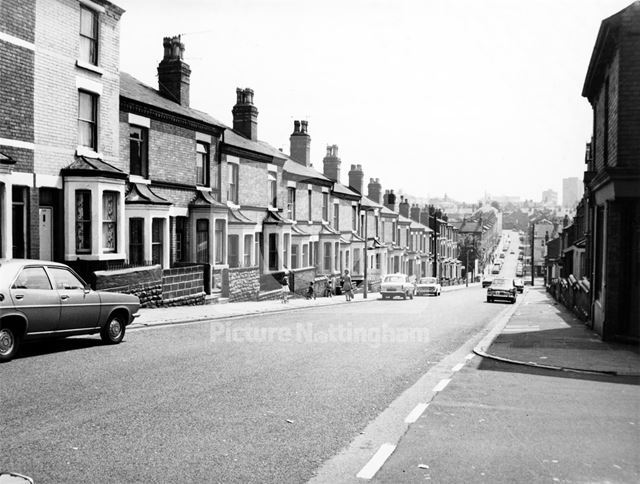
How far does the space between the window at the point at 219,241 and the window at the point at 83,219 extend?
364 inches

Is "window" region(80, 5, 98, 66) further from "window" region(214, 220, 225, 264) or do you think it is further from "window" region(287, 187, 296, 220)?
"window" region(287, 187, 296, 220)

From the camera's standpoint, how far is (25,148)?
1941cm

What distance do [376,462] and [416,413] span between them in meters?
2.26

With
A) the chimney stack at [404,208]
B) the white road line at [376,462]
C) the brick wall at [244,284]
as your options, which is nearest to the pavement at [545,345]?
the brick wall at [244,284]

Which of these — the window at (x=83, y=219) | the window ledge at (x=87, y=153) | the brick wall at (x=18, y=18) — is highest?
the brick wall at (x=18, y=18)

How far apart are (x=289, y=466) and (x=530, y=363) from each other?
8.03 meters

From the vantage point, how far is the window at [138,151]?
2492 centimetres

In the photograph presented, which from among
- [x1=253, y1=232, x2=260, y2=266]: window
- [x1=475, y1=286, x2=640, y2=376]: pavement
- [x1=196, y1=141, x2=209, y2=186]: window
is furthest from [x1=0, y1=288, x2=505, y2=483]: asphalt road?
[x1=253, y1=232, x2=260, y2=266]: window

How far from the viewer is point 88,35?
22.1m

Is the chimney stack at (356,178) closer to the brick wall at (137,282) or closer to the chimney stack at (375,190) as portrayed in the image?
the chimney stack at (375,190)

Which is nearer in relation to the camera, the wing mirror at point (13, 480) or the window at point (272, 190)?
the wing mirror at point (13, 480)

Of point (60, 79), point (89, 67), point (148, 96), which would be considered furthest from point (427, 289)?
point (60, 79)

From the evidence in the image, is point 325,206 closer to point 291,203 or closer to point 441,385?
point 291,203

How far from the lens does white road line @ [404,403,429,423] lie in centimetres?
843
